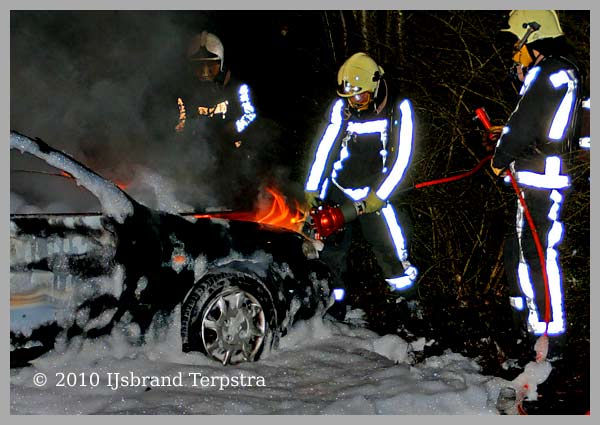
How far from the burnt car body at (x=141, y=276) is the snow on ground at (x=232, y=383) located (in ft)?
0.41

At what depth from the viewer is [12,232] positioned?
4703 mm

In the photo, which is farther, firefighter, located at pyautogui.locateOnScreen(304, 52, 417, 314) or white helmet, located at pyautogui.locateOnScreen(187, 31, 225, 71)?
white helmet, located at pyautogui.locateOnScreen(187, 31, 225, 71)

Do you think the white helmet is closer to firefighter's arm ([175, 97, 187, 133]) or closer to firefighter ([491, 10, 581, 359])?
firefighter's arm ([175, 97, 187, 133])

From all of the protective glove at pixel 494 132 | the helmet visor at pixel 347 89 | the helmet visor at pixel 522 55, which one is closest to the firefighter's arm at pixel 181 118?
the helmet visor at pixel 347 89

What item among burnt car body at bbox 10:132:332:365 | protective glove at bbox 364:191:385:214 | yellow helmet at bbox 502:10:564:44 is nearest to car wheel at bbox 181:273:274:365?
burnt car body at bbox 10:132:332:365

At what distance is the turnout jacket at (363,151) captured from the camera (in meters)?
6.20

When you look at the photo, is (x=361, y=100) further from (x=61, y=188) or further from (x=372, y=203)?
(x=61, y=188)

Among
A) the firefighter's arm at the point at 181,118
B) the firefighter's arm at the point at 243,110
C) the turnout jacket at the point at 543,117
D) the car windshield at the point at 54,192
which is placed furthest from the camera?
the firefighter's arm at the point at 243,110

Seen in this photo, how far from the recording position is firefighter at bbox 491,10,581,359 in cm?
498

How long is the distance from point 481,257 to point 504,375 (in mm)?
2047

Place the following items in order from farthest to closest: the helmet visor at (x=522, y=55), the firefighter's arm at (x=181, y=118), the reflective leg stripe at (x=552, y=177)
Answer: the firefighter's arm at (x=181, y=118) → the helmet visor at (x=522, y=55) → the reflective leg stripe at (x=552, y=177)

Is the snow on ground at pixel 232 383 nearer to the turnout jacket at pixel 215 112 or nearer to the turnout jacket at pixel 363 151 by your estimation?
the turnout jacket at pixel 363 151

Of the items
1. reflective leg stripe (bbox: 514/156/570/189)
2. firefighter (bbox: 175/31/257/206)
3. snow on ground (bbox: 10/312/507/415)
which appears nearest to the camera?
snow on ground (bbox: 10/312/507/415)

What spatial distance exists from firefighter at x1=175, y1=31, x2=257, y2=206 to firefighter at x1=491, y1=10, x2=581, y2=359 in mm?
4207
